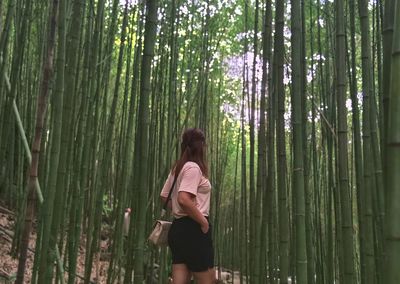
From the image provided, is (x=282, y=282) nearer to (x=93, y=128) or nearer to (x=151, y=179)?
(x=151, y=179)

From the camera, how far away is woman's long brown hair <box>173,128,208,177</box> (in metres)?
2.17

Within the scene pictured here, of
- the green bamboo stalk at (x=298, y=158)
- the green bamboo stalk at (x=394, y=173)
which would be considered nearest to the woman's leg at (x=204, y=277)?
the green bamboo stalk at (x=298, y=158)

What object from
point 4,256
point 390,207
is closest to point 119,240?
point 4,256

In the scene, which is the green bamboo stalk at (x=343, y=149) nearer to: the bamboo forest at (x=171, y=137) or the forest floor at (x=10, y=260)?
the bamboo forest at (x=171, y=137)

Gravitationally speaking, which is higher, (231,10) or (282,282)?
(231,10)

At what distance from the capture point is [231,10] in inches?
203

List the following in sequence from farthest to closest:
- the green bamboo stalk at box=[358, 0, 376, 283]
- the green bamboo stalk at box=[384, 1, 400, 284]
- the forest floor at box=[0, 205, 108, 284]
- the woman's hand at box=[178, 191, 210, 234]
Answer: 1. the forest floor at box=[0, 205, 108, 284]
2. the woman's hand at box=[178, 191, 210, 234]
3. the green bamboo stalk at box=[358, 0, 376, 283]
4. the green bamboo stalk at box=[384, 1, 400, 284]

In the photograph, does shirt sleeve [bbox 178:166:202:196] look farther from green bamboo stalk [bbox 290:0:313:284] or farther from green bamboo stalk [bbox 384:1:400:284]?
green bamboo stalk [bbox 384:1:400:284]

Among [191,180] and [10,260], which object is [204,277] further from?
[10,260]

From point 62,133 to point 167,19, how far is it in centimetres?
238

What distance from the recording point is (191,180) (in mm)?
2086

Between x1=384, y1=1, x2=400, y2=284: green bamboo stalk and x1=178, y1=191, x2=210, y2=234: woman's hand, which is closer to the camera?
x1=384, y1=1, x2=400, y2=284: green bamboo stalk

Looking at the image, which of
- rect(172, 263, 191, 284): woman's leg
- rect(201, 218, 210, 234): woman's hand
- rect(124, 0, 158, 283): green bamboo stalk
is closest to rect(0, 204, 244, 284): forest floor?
rect(172, 263, 191, 284): woman's leg

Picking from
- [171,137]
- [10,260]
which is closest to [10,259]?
[10,260]
